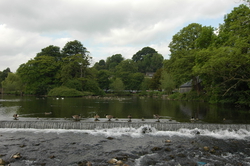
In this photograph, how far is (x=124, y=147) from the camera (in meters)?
12.0

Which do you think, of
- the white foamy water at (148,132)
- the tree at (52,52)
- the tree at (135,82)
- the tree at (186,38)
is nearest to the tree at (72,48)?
the tree at (52,52)

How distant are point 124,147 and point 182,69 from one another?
34550mm

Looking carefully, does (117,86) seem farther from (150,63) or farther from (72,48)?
(150,63)

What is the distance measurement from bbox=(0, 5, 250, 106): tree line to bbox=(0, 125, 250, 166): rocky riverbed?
Result: 1269cm

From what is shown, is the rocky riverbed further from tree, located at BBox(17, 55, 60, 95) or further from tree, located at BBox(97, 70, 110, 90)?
tree, located at BBox(97, 70, 110, 90)

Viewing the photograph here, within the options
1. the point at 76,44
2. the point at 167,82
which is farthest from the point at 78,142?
the point at 76,44

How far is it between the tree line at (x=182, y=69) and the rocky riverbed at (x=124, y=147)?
12689mm

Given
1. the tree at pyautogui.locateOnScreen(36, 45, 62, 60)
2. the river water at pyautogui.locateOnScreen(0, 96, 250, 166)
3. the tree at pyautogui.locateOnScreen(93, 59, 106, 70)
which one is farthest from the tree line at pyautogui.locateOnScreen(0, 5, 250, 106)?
the tree at pyautogui.locateOnScreen(93, 59, 106, 70)

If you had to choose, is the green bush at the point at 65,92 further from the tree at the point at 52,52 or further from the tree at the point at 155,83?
the tree at the point at 155,83

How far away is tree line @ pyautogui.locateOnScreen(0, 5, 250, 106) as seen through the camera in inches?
996

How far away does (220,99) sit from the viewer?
3347 cm

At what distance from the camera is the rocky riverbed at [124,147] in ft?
32.4

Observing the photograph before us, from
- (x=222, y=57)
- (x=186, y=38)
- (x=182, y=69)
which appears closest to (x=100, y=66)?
(x=186, y=38)

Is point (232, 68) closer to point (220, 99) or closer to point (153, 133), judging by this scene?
point (220, 99)
